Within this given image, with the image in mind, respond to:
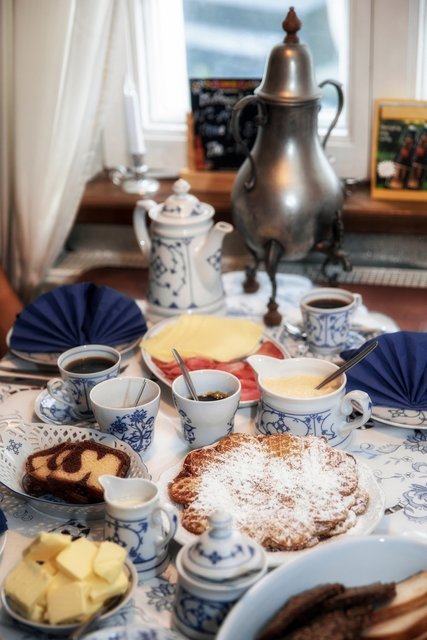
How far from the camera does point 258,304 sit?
172 cm

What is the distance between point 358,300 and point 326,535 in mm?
607

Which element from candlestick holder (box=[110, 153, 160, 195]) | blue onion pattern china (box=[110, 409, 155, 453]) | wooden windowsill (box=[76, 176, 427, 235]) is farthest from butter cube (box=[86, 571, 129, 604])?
candlestick holder (box=[110, 153, 160, 195])

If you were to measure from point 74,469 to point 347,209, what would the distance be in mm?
1043

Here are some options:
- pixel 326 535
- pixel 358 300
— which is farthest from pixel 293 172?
pixel 326 535

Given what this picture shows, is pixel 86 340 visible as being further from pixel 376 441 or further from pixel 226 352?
pixel 376 441

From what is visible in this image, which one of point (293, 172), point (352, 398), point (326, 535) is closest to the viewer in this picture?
point (326, 535)

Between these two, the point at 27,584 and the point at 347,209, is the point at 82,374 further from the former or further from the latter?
the point at 347,209

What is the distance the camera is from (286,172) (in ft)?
5.15

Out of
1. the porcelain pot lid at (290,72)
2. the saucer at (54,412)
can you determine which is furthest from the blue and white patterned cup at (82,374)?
the porcelain pot lid at (290,72)

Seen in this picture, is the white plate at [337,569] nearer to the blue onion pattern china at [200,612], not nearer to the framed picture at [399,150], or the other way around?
the blue onion pattern china at [200,612]

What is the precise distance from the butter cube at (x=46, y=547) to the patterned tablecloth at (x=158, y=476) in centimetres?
8

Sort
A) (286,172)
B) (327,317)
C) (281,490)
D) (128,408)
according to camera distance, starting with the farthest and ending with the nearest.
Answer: (286,172) < (327,317) < (128,408) < (281,490)

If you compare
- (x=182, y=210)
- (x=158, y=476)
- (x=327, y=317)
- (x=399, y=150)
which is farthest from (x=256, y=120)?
(x=158, y=476)

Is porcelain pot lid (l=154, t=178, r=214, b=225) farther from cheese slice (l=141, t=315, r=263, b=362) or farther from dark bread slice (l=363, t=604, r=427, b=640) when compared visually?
dark bread slice (l=363, t=604, r=427, b=640)
